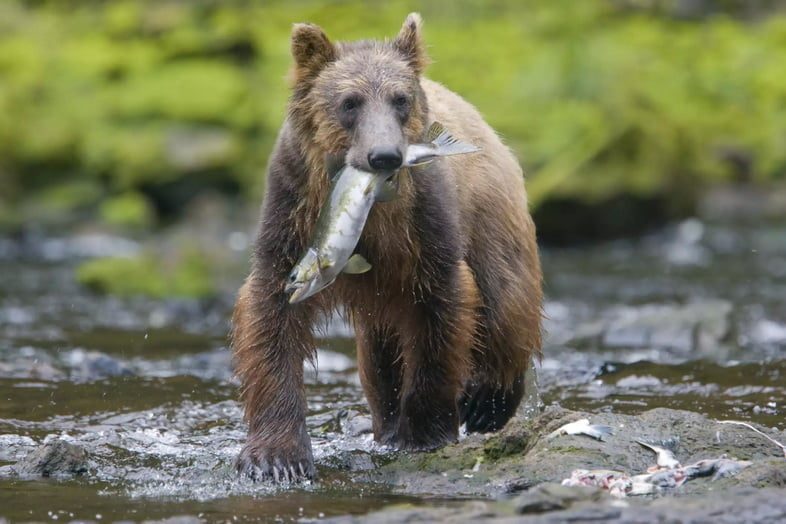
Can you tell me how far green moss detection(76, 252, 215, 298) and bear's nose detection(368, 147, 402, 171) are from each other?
8.56 meters

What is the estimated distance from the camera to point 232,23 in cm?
2588

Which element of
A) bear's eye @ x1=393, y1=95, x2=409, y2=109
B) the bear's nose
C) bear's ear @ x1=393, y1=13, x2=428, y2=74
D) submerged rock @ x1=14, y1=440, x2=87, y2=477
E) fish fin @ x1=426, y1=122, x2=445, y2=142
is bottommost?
submerged rock @ x1=14, y1=440, x2=87, y2=477

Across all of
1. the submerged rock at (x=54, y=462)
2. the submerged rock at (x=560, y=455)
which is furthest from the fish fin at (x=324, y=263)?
the submerged rock at (x=54, y=462)

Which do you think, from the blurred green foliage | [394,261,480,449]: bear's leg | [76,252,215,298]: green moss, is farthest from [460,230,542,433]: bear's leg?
the blurred green foliage

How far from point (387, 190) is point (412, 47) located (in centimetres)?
108

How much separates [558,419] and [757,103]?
64.2 ft

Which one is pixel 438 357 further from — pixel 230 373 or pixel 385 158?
pixel 230 373

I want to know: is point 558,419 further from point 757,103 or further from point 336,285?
point 757,103

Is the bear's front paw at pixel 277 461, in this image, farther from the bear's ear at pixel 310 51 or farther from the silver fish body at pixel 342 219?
the bear's ear at pixel 310 51

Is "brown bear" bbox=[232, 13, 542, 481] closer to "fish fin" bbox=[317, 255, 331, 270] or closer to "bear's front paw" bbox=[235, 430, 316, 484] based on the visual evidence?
"bear's front paw" bbox=[235, 430, 316, 484]

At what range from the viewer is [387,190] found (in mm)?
7066

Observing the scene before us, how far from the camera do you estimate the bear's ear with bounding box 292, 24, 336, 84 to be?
7512mm

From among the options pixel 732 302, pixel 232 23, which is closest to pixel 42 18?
pixel 232 23

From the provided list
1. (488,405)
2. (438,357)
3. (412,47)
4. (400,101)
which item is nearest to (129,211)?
(488,405)
